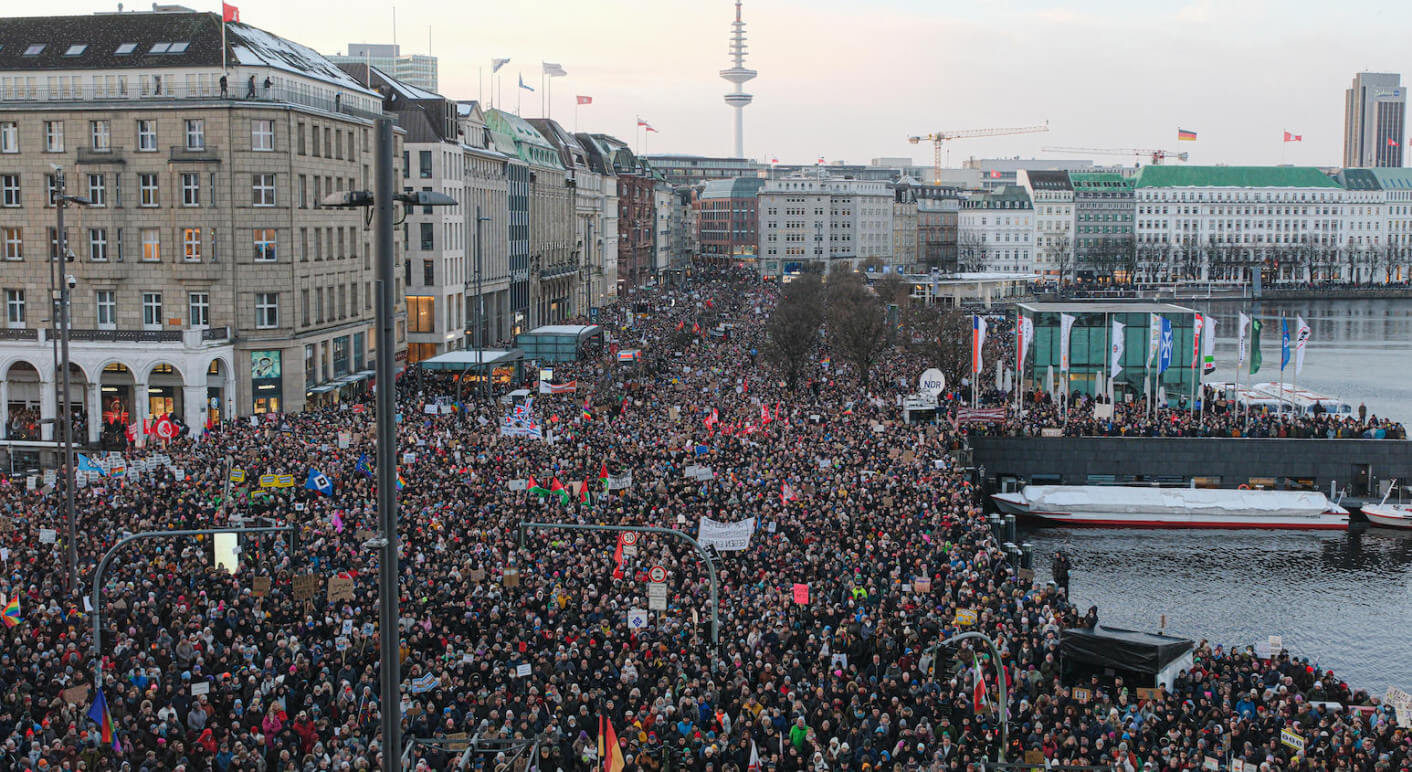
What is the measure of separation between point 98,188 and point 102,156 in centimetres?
134

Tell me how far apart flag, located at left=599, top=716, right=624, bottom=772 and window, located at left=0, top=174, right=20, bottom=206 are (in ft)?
168

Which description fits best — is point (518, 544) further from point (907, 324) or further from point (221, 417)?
point (907, 324)

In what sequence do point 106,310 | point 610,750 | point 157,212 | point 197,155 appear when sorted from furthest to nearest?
point 106,310
point 157,212
point 197,155
point 610,750

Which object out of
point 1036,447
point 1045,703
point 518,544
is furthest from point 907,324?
point 1045,703

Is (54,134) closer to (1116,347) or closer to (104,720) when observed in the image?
(1116,347)

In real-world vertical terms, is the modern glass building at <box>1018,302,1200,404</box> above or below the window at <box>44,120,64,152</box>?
below

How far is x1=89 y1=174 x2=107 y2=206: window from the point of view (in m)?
62.8

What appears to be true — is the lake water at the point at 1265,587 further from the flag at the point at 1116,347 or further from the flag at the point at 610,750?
the flag at the point at 610,750

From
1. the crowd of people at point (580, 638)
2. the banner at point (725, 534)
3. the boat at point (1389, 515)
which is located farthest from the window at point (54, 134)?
the boat at point (1389, 515)

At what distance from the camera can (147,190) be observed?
206 ft

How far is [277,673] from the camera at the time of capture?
24688 millimetres

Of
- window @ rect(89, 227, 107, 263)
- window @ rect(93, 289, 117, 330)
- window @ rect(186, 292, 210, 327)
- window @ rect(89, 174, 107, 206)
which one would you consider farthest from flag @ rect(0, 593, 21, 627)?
window @ rect(89, 174, 107, 206)

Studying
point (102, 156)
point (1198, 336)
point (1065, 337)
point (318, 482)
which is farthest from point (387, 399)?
point (102, 156)

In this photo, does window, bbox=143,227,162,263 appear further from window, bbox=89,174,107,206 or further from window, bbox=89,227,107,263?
window, bbox=89,174,107,206
